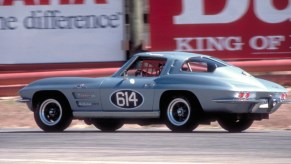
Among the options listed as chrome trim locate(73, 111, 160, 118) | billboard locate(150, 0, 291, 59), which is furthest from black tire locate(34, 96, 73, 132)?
billboard locate(150, 0, 291, 59)

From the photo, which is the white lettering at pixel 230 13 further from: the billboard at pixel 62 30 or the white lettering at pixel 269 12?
the billboard at pixel 62 30

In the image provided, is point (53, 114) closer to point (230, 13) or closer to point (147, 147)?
point (147, 147)

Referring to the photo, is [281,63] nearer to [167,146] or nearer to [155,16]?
[155,16]

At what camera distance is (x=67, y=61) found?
74.0 ft

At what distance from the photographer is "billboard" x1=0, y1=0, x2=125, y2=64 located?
2238 centimetres

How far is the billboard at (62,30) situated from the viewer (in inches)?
881

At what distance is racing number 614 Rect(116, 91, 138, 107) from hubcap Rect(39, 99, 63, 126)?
1135mm

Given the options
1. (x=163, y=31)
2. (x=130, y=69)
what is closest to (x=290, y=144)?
(x=130, y=69)

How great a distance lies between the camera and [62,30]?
22469mm

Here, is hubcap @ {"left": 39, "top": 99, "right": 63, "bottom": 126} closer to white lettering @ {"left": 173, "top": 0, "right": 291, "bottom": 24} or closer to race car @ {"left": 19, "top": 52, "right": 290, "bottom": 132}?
race car @ {"left": 19, "top": 52, "right": 290, "bottom": 132}

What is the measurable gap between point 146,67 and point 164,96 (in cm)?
73

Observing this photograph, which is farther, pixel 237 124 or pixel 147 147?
pixel 237 124

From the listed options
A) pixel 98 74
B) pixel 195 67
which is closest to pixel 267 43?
pixel 98 74

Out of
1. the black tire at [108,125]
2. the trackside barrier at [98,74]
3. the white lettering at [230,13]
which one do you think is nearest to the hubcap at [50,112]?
the black tire at [108,125]
